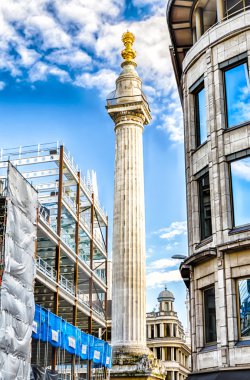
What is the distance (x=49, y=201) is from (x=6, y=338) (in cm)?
1690

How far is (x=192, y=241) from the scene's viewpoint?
2472 centimetres

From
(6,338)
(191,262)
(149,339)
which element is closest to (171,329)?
(149,339)

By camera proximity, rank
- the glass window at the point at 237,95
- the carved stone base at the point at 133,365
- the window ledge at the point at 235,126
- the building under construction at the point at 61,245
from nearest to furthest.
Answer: the window ledge at the point at 235,126 < the glass window at the point at 237,95 < the building under construction at the point at 61,245 < the carved stone base at the point at 133,365

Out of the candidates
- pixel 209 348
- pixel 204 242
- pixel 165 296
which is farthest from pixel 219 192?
pixel 165 296

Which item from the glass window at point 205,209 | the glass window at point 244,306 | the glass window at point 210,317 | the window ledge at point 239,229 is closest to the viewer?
the glass window at point 244,306

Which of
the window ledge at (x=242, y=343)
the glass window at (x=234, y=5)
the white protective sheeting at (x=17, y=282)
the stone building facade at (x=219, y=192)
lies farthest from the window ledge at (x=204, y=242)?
the white protective sheeting at (x=17, y=282)

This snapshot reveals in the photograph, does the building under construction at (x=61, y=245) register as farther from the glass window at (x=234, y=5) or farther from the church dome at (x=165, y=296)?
the church dome at (x=165, y=296)

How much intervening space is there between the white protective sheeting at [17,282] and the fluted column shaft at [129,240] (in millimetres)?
21141

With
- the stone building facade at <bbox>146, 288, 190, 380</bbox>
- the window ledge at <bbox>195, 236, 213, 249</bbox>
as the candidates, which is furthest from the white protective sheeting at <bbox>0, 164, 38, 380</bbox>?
the stone building facade at <bbox>146, 288, 190, 380</bbox>

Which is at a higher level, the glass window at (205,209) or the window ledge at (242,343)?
the glass window at (205,209)

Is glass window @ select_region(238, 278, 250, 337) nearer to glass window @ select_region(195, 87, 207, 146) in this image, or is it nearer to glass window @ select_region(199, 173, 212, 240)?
glass window @ select_region(199, 173, 212, 240)

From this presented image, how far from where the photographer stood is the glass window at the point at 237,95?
23578 mm

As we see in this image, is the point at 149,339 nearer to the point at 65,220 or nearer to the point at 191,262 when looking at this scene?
the point at 65,220

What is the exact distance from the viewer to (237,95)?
24.1 metres
